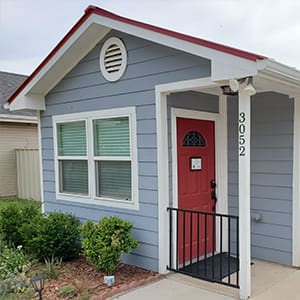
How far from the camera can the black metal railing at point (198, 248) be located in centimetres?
431

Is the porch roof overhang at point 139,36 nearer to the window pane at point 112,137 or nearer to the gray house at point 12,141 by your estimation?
the window pane at point 112,137

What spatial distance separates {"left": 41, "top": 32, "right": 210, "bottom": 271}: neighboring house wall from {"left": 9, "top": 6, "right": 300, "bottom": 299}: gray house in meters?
0.01

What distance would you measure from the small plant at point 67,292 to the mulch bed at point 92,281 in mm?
30

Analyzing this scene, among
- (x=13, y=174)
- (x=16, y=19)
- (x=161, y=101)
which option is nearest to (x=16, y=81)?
(x=13, y=174)

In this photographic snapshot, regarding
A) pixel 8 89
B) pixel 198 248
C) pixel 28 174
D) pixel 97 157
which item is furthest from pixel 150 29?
pixel 8 89

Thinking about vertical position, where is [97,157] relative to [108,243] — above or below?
above

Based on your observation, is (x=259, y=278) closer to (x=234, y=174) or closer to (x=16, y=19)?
(x=234, y=174)

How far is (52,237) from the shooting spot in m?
4.85

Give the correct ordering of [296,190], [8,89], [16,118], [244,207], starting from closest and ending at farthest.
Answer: [244,207]
[296,190]
[16,118]
[8,89]

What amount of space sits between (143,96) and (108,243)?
188 cm

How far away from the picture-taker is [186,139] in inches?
191

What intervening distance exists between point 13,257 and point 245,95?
11.0 feet

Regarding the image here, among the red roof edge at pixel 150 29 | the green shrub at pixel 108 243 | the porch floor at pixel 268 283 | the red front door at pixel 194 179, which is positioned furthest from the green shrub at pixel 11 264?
the red roof edge at pixel 150 29

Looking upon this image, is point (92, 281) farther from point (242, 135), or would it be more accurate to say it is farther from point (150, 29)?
point (150, 29)
